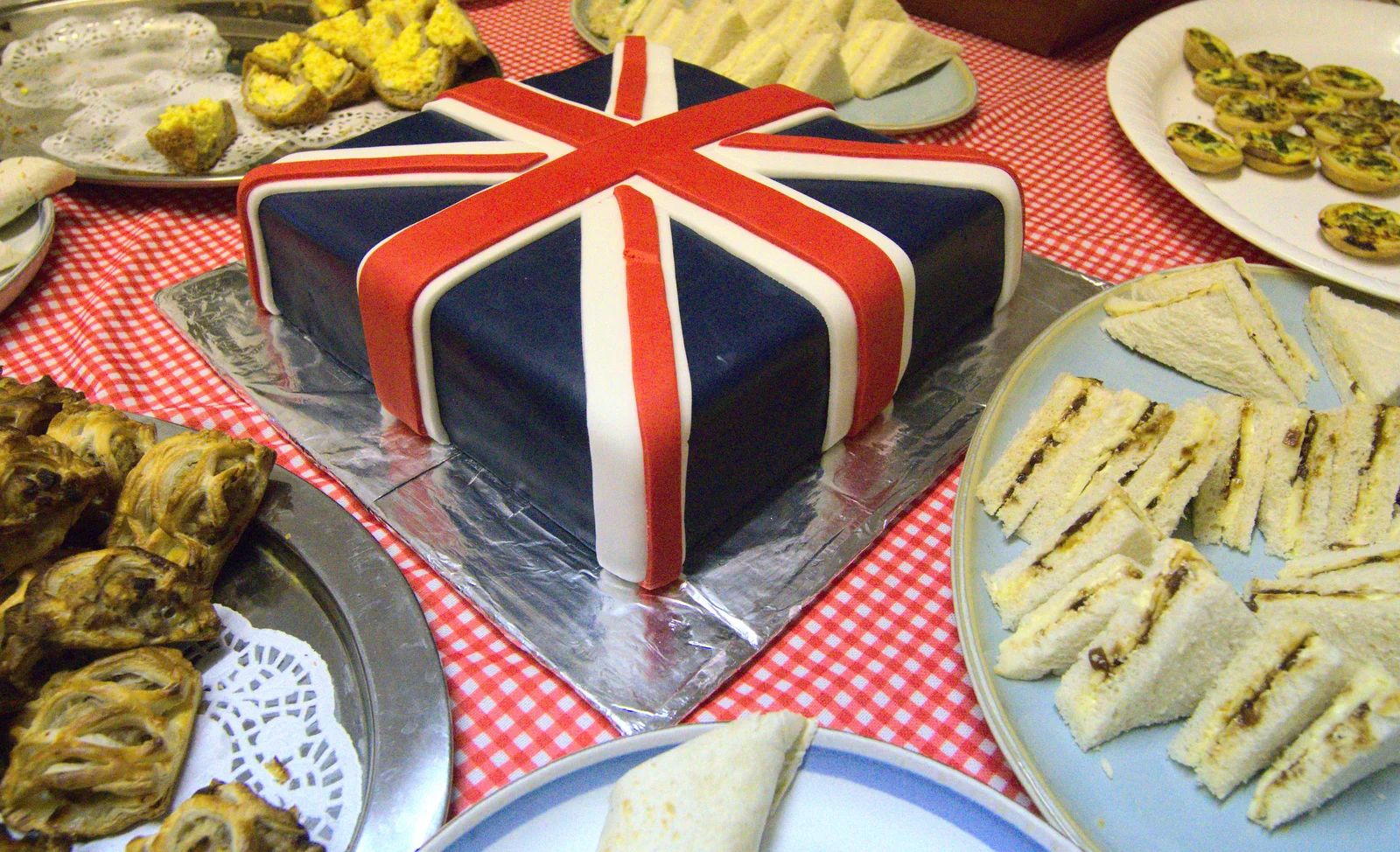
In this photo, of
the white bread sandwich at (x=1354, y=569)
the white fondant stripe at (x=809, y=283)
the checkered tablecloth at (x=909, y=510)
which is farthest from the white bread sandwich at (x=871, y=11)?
the white bread sandwich at (x=1354, y=569)

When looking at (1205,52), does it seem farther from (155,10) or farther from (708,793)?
(155,10)

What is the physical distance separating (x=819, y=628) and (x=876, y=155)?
2.69 ft

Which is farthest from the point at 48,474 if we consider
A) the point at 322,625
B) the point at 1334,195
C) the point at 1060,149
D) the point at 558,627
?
the point at 1334,195

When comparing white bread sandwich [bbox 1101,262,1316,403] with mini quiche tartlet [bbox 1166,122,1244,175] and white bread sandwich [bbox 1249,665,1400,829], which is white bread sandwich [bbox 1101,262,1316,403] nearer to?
mini quiche tartlet [bbox 1166,122,1244,175]

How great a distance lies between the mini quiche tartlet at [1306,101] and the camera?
7.35 ft

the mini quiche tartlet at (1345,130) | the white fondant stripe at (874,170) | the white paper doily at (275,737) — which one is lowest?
the white paper doily at (275,737)

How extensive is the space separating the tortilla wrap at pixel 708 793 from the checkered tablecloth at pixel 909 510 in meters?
0.26

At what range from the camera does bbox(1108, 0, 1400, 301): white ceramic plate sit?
1.78m

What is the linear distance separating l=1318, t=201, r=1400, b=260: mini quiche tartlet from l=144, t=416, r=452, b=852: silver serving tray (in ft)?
5.97

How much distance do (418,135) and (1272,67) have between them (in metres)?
2.10

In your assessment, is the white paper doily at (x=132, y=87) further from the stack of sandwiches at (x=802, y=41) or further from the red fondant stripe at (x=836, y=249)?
the red fondant stripe at (x=836, y=249)

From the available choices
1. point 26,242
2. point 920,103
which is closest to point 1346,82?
point 920,103

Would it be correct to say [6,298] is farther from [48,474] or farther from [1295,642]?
[1295,642]

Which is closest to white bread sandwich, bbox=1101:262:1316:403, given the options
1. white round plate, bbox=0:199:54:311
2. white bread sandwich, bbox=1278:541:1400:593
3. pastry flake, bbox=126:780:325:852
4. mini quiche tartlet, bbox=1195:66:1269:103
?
white bread sandwich, bbox=1278:541:1400:593
